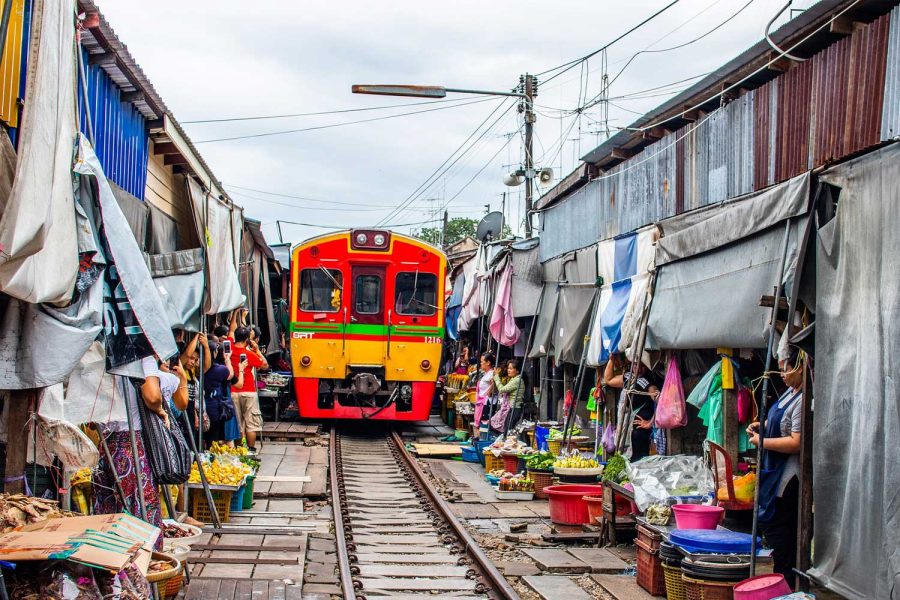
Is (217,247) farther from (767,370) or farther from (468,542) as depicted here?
(767,370)

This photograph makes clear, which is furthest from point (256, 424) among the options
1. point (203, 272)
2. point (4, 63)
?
point (4, 63)

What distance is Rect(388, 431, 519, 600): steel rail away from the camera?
7320mm

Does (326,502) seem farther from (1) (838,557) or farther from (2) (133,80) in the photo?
(1) (838,557)

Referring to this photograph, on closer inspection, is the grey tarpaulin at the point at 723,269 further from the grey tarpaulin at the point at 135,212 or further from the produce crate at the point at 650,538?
the grey tarpaulin at the point at 135,212

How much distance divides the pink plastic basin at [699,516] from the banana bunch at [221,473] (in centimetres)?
452

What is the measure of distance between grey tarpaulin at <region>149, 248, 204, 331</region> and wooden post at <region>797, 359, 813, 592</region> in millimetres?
5264

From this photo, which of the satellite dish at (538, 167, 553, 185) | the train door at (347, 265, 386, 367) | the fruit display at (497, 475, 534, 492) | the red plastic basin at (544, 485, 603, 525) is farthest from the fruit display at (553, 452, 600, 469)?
the satellite dish at (538, 167, 553, 185)

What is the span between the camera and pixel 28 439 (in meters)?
5.24

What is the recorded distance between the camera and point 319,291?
55.0ft

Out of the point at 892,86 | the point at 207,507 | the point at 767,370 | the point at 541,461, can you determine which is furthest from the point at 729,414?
the point at 207,507

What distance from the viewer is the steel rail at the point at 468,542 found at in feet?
24.0

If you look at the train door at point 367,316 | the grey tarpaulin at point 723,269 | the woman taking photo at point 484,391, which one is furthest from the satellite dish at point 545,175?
the grey tarpaulin at point 723,269

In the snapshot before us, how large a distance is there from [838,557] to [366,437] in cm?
1300

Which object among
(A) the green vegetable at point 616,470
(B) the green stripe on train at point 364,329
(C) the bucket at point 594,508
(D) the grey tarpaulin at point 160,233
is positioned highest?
(D) the grey tarpaulin at point 160,233
